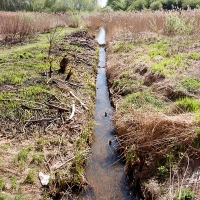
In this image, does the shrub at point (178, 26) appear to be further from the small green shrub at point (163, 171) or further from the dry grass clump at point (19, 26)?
the dry grass clump at point (19, 26)

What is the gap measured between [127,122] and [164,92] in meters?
1.81

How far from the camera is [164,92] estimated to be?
6.61m

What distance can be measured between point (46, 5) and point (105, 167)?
36448mm

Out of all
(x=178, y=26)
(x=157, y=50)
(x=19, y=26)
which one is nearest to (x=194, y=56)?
(x=178, y=26)

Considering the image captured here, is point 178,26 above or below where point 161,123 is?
above

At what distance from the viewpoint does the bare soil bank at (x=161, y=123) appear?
3.87 m

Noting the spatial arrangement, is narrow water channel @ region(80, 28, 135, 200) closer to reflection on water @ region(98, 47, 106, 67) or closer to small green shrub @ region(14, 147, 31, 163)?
small green shrub @ region(14, 147, 31, 163)

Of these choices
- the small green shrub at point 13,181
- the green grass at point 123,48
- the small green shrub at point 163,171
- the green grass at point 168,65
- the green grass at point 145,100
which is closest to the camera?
the small green shrub at point 13,181

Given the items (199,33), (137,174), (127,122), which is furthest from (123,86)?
(199,33)

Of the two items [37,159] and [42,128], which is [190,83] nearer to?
[42,128]

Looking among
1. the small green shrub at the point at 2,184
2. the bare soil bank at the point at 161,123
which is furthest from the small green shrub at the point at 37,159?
the bare soil bank at the point at 161,123

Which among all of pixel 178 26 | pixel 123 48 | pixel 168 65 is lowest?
pixel 168 65

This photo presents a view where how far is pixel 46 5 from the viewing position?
118ft

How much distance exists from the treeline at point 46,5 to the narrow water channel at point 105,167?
2864 cm
